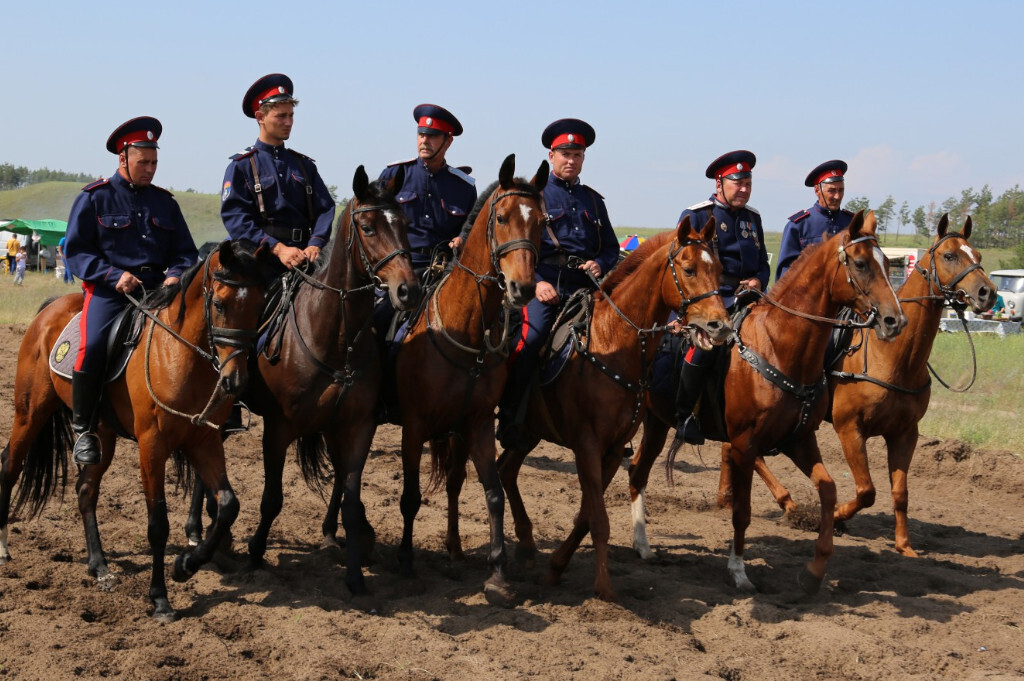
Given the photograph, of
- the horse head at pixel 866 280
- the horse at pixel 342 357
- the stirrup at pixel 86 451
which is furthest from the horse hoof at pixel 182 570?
the horse head at pixel 866 280

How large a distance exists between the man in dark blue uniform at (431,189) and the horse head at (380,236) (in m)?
1.15

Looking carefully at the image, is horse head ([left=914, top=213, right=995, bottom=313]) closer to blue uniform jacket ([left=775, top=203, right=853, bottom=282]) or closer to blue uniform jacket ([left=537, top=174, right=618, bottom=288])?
blue uniform jacket ([left=775, top=203, right=853, bottom=282])

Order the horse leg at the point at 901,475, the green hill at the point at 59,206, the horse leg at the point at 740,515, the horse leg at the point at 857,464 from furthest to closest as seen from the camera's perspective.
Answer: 1. the green hill at the point at 59,206
2. the horse leg at the point at 901,475
3. the horse leg at the point at 857,464
4. the horse leg at the point at 740,515

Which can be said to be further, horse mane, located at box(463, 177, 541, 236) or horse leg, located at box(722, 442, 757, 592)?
horse leg, located at box(722, 442, 757, 592)

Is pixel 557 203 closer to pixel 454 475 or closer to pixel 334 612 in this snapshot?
pixel 454 475

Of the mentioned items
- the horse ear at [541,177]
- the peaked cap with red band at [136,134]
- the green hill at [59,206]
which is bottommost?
the horse ear at [541,177]

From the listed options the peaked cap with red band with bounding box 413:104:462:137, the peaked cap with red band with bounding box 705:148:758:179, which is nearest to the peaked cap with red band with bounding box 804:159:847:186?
the peaked cap with red band with bounding box 705:148:758:179

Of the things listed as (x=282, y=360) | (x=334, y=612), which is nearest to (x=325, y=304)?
(x=282, y=360)

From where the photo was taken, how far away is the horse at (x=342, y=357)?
21.1 feet

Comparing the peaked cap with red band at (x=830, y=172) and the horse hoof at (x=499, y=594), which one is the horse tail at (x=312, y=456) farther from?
the peaked cap with red band at (x=830, y=172)

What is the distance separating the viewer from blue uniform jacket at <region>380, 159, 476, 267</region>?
7805 mm

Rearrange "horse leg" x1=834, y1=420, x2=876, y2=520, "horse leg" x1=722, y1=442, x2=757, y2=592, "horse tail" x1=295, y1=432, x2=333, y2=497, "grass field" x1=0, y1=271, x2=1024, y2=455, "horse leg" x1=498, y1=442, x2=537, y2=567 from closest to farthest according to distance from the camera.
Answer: "horse leg" x1=722, y1=442, x2=757, y2=592 → "horse leg" x1=498, y1=442, x2=537, y2=567 → "horse tail" x1=295, y1=432, x2=333, y2=497 → "horse leg" x1=834, y1=420, x2=876, y2=520 → "grass field" x1=0, y1=271, x2=1024, y2=455

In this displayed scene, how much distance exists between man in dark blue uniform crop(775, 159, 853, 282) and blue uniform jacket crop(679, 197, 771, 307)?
1.07 meters

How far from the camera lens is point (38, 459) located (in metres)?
7.65
